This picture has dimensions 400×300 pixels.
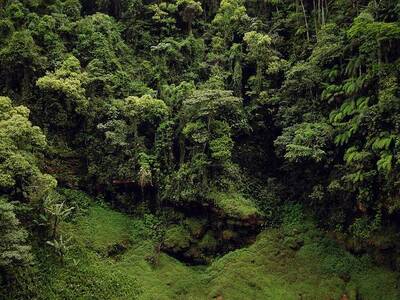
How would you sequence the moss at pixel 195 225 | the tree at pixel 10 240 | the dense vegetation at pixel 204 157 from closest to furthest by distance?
the tree at pixel 10 240 → the dense vegetation at pixel 204 157 → the moss at pixel 195 225

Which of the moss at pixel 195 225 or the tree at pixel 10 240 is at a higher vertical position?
the tree at pixel 10 240

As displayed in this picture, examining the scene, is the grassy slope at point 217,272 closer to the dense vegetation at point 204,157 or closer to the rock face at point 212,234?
the dense vegetation at point 204,157

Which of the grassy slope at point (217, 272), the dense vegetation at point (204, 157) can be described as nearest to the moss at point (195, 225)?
the dense vegetation at point (204, 157)

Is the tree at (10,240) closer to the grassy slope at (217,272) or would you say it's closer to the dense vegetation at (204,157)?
the dense vegetation at (204,157)

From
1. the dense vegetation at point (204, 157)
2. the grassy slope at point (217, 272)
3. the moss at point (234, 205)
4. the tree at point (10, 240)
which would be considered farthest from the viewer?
the moss at point (234, 205)

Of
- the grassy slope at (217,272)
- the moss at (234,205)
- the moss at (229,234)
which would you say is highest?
the moss at (234,205)

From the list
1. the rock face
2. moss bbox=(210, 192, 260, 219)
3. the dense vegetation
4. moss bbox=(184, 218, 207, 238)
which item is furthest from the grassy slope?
moss bbox=(184, 218, 207, 238)

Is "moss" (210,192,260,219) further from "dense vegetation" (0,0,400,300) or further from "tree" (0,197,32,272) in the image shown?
"tree" (0,197,32,272)

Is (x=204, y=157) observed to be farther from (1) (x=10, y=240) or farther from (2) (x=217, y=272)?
(1) (x=10, y=240)

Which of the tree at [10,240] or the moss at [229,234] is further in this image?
the moss at [229,234]
